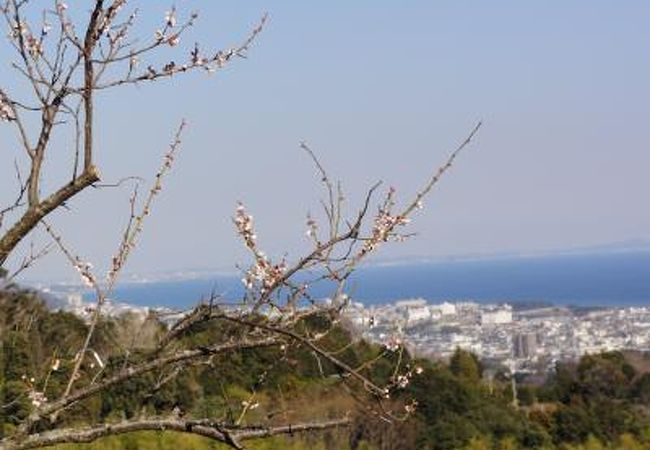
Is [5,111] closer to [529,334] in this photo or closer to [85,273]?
[85,273]

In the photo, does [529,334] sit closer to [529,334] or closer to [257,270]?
[529,334]

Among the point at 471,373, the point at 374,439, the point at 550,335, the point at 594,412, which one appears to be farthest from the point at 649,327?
the point at 374,439

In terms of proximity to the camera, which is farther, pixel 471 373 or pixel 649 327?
pixel 649 327

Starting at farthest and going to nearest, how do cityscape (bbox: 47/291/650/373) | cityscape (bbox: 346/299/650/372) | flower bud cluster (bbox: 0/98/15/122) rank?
1. cityscape (bbox: 346/299/650/372)
2. cityscape (bbox: 47/291/650/373)
3. flower bud cluster (bbox: 0/98/15/122)

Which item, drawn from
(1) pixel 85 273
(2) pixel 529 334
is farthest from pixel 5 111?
(2) pixel 529 334

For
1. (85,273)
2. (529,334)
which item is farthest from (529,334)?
(85,273)

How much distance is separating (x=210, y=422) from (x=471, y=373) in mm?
18856

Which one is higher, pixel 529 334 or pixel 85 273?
pixel 85 273

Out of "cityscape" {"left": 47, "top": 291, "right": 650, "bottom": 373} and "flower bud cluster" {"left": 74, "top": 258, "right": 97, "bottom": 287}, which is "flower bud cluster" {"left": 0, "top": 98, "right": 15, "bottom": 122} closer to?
"flower bud cluster" {"left": 74, "top": 258, "right": 97, "bottom": 287}

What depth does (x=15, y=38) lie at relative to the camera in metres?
2.28

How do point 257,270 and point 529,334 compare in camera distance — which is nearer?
point 257,270

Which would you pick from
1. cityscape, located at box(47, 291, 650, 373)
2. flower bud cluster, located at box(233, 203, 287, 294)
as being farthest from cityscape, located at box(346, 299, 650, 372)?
flower bud cluster, located at box(233, 203, 287, 294)

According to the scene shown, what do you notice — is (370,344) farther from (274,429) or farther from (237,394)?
(274,429)

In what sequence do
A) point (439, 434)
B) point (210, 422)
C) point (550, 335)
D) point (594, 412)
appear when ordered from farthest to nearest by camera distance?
point (550, 335) < point (594, 412) < point (439, 434) < point (210, 422)
